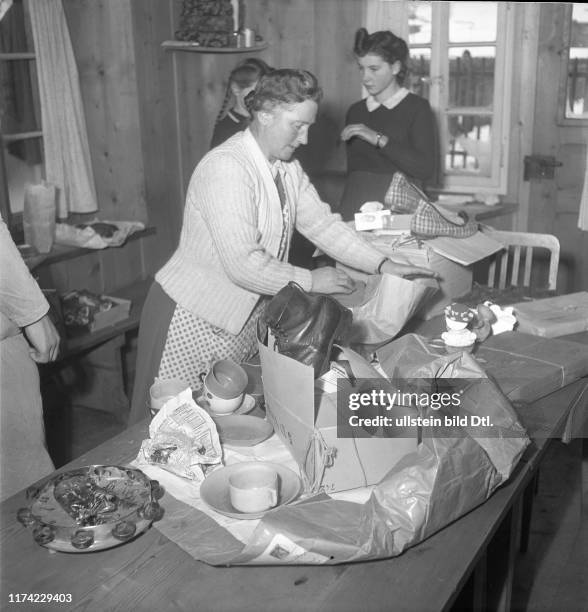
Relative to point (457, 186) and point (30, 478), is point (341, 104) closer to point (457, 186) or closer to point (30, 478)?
point (457, 186)

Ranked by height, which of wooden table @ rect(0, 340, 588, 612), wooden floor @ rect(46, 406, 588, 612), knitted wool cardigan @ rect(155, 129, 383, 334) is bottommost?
wooden floor @ rect(46, 406, 588, 612)

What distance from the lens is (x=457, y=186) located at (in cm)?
438

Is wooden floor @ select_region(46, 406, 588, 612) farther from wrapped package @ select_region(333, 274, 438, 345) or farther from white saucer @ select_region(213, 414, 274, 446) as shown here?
white saucer @ select_region(213, 414, 274, 446)

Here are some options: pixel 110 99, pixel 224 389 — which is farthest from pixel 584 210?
pixel 224 389

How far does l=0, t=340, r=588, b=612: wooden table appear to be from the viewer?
1.15 m

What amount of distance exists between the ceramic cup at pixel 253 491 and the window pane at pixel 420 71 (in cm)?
331

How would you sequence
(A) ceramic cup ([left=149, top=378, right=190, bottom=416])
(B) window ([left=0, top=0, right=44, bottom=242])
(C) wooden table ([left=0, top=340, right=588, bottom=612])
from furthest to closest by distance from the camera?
(B) window ([left=0, top=0, right=44, bottom=242]) < (A) ceramic cup ([left=149, top=378, right=190, bottom=416]) < (C) wooden table ([left=0, top=340, right=588, bottom=612])

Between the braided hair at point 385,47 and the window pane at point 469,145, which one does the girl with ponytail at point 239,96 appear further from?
the window pane at point 469,145

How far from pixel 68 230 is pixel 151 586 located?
2828 millimetres

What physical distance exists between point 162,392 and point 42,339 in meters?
0.44

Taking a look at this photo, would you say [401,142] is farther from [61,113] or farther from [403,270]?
[61,113]

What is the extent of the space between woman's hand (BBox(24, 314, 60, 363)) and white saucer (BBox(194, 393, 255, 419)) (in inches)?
18.3

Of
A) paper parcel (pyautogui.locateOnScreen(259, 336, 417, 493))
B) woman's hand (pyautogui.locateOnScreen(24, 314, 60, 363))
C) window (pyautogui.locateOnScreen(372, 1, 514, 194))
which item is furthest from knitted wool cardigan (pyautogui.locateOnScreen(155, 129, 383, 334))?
window (pyautogui.locateOnScreen(372, 1, 514, 194))

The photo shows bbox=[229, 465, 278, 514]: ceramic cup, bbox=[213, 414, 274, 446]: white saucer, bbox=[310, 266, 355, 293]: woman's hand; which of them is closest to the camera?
bbox=[229, 465, 278, 514]: ceramic cup
